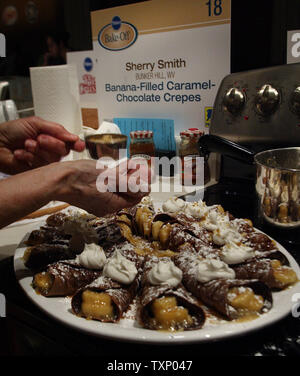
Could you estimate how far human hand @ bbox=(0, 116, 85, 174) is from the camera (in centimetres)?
124

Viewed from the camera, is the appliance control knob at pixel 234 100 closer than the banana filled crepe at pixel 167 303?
No

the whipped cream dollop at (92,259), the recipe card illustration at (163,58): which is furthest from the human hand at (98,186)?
the recipe card illustration at (163,58)

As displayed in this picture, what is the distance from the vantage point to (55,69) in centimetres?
204

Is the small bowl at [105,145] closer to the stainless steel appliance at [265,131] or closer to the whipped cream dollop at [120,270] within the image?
the stainless steel appliance at [265,131]

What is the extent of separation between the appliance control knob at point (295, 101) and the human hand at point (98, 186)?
24.2 inches

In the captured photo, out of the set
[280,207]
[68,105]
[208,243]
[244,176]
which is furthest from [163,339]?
[68,105]

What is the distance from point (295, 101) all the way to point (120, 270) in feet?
2.71

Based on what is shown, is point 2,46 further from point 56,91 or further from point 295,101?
point 295,101

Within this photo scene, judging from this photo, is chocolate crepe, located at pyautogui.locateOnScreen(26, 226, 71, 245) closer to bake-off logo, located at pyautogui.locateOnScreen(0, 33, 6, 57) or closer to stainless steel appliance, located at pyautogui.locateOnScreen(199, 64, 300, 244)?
stainless steel appliance, located at pyautogui.locateOnScreen(199, 64, 300, 244)

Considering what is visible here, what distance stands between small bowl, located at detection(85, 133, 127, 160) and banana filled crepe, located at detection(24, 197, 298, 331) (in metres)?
0.67

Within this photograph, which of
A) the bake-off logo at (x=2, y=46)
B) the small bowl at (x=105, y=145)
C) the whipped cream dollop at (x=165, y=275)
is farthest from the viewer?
the bake-off logo at (x=2, y=46)

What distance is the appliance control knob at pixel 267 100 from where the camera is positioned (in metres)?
1.31

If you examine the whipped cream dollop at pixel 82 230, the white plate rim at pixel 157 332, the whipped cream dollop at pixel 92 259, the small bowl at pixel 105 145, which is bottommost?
the white plate rim at pixel 157 332

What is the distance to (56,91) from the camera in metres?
2.07
